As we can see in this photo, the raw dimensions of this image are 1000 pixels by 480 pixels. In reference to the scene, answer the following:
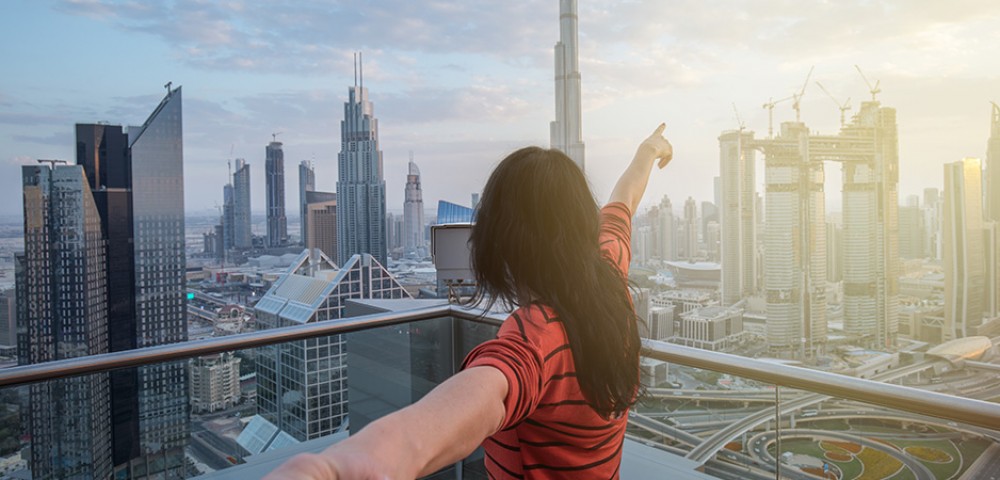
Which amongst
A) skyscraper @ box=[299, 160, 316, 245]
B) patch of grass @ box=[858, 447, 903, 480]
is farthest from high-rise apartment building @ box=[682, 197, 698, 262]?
skyscraper @ box=[299, 160, 316, 245]

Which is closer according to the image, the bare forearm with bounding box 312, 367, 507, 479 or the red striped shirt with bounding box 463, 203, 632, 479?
the bare forearm with bounding box 312, 367, 507, 479

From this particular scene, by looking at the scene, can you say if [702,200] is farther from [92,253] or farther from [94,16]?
[94,16]

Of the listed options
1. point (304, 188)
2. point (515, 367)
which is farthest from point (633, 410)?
point (304, 188)

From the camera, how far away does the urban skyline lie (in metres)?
4.77

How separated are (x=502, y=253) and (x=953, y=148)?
197 inches

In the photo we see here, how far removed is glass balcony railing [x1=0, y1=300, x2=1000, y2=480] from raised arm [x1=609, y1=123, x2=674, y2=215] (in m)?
0.35

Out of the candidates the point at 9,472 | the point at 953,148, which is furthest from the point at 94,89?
the point at 953,148

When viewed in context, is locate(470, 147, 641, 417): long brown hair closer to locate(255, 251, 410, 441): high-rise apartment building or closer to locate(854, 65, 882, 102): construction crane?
locate(255, 251, 410, 441): high-rise apartment building

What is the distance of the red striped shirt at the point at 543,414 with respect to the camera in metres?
0.68

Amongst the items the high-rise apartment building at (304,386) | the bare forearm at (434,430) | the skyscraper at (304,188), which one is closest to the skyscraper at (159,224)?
the skyscraper at (304,188)

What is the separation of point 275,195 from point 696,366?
5.76 meters

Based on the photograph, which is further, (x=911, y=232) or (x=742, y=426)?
(x=911, y=232)

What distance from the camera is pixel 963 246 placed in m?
3.86

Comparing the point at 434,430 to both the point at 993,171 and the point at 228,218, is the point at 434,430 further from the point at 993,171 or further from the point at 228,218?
the point at 228,218
